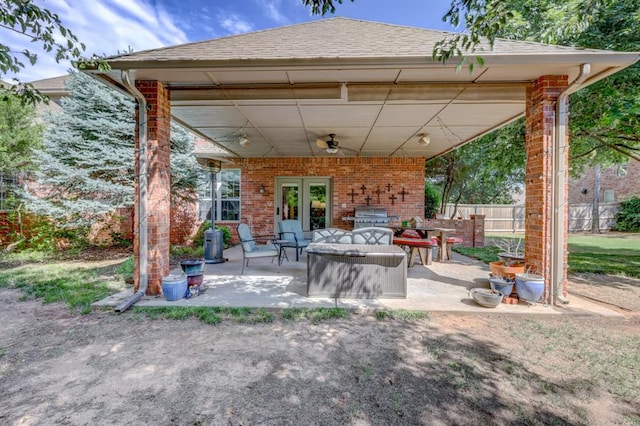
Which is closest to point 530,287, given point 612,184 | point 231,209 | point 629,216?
point 231,209

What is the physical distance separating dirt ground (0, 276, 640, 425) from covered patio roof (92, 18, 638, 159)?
2.99m

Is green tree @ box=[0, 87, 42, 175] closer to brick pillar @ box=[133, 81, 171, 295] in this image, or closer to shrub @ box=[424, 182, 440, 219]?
brick pillar @ box=[133, 81, 171, 295]

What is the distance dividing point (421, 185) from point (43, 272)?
9.70 meters

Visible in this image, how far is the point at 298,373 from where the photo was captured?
2236 mm

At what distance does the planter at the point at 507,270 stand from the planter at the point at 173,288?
14.1 feet

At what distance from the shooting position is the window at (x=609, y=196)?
17.0m

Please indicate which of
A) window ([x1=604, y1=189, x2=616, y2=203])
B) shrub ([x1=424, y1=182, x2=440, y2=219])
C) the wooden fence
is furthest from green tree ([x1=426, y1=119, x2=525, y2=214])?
window ([x1=604, y1=189, x2=616, y2=203])

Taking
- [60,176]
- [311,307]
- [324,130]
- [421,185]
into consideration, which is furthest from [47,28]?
[421,185]

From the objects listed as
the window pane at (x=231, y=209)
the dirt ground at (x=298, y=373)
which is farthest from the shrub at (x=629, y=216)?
the window pane at (x=231, y=209)

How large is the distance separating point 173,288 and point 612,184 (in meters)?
23.6

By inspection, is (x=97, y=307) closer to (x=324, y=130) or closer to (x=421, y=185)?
(x=324, y=130)

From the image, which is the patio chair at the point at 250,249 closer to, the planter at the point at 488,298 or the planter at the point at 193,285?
the planter at the point at 193,285

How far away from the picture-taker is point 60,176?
6648 mm

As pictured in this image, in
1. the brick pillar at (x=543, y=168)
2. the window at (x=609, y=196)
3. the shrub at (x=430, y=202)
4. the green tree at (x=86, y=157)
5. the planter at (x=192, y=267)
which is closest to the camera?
the brick pillar at (x=543, y=168)
